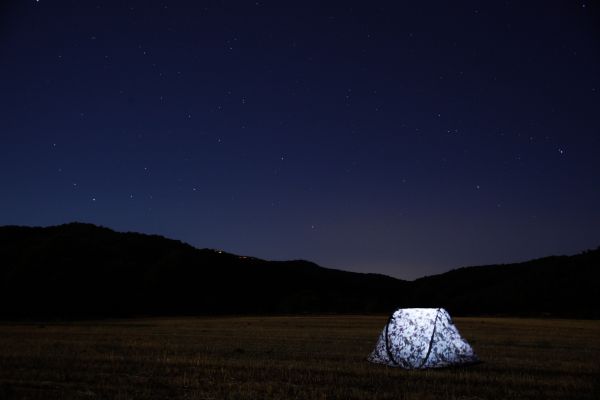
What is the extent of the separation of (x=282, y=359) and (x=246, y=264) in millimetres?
109578

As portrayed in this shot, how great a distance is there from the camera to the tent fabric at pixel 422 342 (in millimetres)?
14227

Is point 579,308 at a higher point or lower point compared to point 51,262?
lower

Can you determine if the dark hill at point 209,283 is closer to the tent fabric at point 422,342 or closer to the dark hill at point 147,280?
the dark hill at point 147,280

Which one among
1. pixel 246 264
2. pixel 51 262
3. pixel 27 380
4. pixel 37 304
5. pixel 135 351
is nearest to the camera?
pixel 27 380

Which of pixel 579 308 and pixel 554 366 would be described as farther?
pixel 579 308

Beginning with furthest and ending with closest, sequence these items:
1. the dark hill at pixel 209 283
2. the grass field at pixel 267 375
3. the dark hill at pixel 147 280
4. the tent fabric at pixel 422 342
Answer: the dark hill at pixel 209 283 < the dark hill at pixel 147 280 < the tent fabric at pixel 422 342 < the grass field at pixel 267 375

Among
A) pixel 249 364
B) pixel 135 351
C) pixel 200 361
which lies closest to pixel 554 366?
pixel 249 364

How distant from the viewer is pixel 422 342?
14.3 m

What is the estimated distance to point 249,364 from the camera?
1488cm

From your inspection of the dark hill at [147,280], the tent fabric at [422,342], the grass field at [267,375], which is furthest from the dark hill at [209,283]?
the tent fabric at [422,342]

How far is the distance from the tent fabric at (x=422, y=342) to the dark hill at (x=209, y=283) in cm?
5741

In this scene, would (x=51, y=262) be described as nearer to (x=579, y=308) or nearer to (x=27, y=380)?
(x=579, y=308)

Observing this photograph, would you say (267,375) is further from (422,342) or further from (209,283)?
(209,283)

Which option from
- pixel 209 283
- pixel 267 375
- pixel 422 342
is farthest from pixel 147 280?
pixel 267 375
